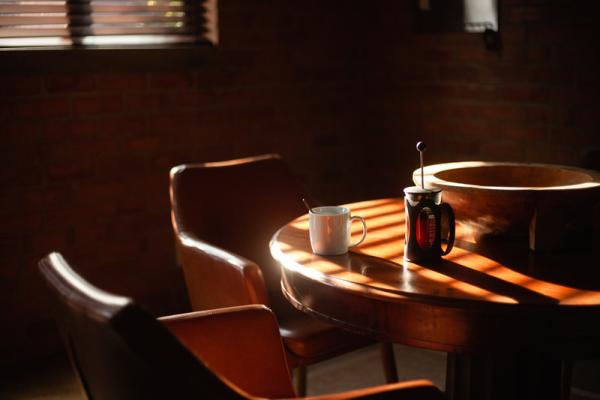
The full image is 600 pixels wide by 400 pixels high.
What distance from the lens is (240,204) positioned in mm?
2535

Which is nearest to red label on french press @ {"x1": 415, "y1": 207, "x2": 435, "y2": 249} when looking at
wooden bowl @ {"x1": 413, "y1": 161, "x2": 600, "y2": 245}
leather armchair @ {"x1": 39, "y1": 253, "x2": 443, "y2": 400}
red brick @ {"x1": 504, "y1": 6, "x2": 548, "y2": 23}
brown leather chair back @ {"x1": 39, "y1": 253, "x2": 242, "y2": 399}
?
wooden bowl @ {"x1": 413, "y1": 161, "x2": 600, "y2": 245}

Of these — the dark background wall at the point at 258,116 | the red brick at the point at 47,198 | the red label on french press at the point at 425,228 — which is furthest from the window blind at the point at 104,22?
the red label on french press at the point at 425,228

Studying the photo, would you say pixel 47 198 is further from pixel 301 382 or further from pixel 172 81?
pixel 301 382

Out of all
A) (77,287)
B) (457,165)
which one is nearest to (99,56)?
(457,165)

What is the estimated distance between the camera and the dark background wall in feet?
9.80

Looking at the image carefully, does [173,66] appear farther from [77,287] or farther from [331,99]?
[77,287]

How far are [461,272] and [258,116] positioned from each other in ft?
6.49

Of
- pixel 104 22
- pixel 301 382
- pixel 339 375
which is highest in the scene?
pixel 104 22

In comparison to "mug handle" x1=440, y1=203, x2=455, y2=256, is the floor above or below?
below

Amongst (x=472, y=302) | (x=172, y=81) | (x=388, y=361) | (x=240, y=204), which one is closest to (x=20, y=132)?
(x=172, y=81)

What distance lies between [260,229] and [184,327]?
0.90 m

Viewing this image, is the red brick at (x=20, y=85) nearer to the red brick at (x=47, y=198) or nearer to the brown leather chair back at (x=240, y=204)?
the red brick at (x=47, y=198)

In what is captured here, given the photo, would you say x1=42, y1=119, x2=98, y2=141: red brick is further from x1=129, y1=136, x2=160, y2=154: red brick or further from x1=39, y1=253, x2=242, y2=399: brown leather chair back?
x1=39, y1=253, x2=242, y2=399: brown leather chair back

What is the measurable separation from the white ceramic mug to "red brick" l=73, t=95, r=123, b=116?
1.50m
